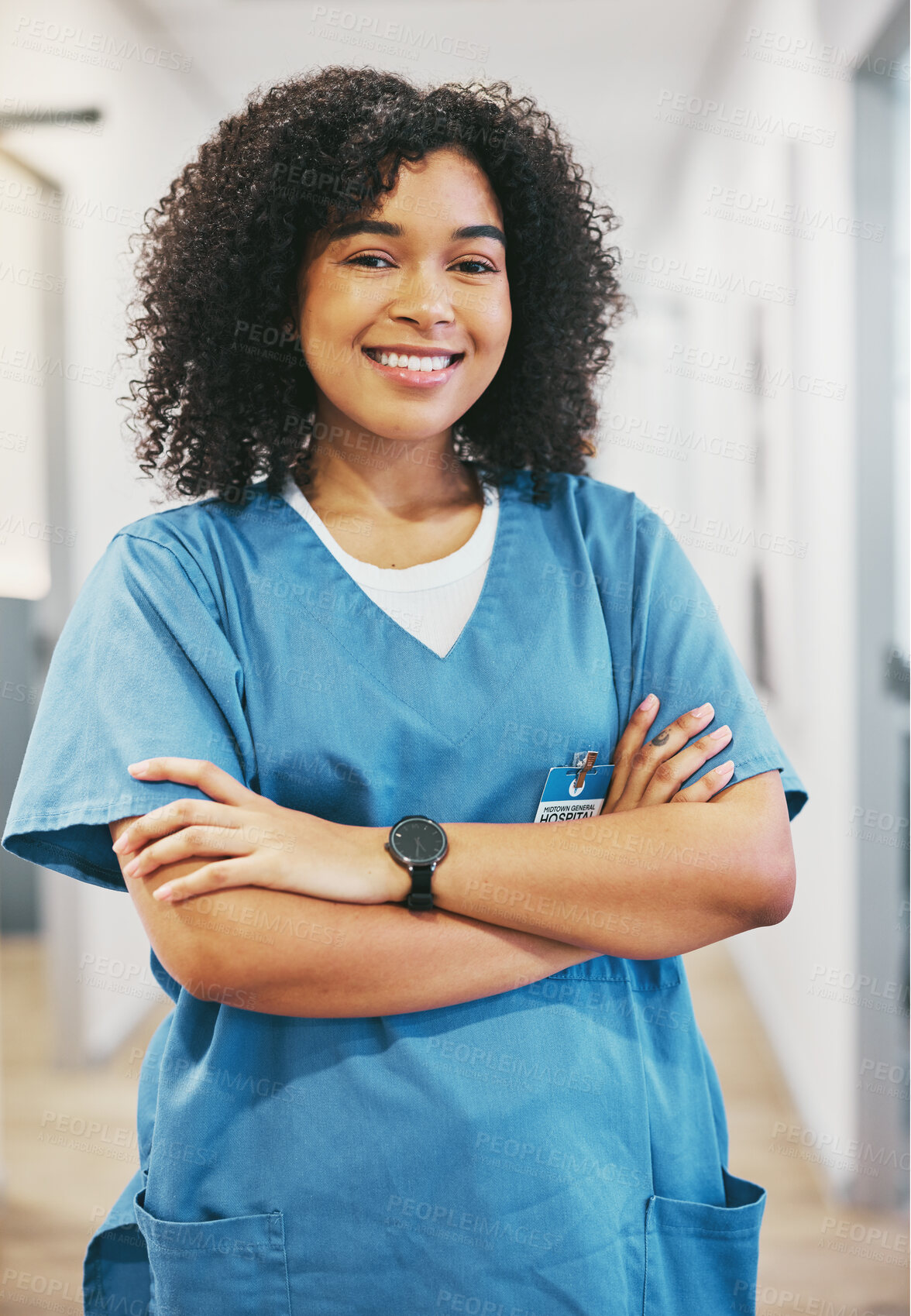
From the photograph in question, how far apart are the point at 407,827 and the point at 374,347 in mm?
488

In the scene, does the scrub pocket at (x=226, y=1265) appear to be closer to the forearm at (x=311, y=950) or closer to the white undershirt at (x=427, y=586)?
the forearm at (x=311, y=950)

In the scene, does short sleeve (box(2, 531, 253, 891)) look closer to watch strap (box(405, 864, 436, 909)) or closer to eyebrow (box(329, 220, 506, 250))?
watch strap (box(405, 864, 436, 909))

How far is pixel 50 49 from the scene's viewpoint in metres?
2.60

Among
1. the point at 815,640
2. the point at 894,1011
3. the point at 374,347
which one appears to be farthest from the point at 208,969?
the point at 815,640

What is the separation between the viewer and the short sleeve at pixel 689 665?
1098 mm

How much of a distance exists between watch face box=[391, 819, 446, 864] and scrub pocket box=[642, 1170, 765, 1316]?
0.43m

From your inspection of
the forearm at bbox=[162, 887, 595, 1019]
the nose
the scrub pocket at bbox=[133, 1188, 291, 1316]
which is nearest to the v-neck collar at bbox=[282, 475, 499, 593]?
the nose

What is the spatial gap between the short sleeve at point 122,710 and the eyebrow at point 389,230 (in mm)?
366

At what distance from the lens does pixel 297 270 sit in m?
1.16

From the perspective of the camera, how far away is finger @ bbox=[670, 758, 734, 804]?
3.47ft

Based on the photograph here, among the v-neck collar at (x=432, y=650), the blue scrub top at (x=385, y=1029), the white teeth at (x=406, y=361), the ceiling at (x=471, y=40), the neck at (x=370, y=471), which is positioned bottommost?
the blue scrub top at (x=385, y=1029)

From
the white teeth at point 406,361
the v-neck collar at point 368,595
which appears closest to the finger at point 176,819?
the v-neck collar at point 368,595

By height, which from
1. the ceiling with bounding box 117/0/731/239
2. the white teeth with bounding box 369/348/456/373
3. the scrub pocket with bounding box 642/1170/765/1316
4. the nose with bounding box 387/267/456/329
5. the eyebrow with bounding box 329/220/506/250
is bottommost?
the scrub pocket with bounding box 642/1170/765/1316

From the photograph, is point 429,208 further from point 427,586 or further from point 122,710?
point 122,710
